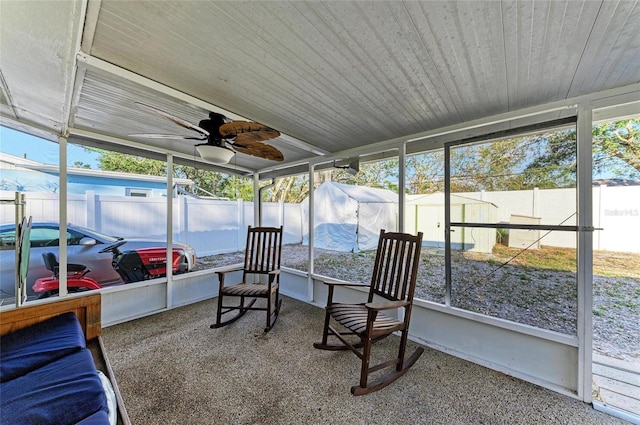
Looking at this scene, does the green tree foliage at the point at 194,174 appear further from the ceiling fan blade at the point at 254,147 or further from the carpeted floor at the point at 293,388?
the carpeted floor at the point at 293,388

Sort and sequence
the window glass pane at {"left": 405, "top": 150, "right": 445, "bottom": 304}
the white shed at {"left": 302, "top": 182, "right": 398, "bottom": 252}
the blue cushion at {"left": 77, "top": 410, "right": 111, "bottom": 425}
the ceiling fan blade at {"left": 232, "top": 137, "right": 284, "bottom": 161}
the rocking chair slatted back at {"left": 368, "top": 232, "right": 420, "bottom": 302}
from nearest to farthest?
the blue cushion at {"left": 77, "top": 410, "right": 111, "bottom": 425} < the ceiling fan blade at {"left": 232, "top": 137, "right": 284, "bottom": 161} < the rocking chair slatted back at {"left": 368, "top": 232, "right": 420, "bottom": 302} < the window glass pane at {"left": 405, "top": 150, "right": 445, "bottom": 304} < the white shed at {"left": 302, "top": 182, "right": 398, "bottom": 252}

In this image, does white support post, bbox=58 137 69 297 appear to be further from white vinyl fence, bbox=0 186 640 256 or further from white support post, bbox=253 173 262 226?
white support post, bbox=253 173 262 226

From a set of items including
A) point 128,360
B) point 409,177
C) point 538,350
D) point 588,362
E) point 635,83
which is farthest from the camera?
point 409,177

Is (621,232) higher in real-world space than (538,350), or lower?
higher

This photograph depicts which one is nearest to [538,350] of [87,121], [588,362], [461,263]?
[588,362]

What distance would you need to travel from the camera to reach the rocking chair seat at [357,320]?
1.88m

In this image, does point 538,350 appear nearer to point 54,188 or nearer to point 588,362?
point 588,362

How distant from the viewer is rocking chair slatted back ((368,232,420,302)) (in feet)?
7.07

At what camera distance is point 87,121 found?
96.4 inches

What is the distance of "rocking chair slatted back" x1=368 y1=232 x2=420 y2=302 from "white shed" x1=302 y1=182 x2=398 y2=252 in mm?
1410

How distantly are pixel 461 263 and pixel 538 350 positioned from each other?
85 centimetres

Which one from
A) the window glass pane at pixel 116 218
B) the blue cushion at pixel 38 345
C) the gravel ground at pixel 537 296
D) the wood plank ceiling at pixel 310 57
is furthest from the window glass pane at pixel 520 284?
the window glass pane at pixel 116 218

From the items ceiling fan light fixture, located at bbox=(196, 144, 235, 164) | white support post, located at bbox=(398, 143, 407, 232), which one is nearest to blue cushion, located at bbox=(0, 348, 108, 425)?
ceiling fan light fixture, located at bbox=(196, 144, 235, 164)

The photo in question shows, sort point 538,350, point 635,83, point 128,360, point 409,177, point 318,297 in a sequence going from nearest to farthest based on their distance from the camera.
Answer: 1. point 635,83
2. point 538,350
3. point 128,360
4. point 409,177
5. point 318,297
